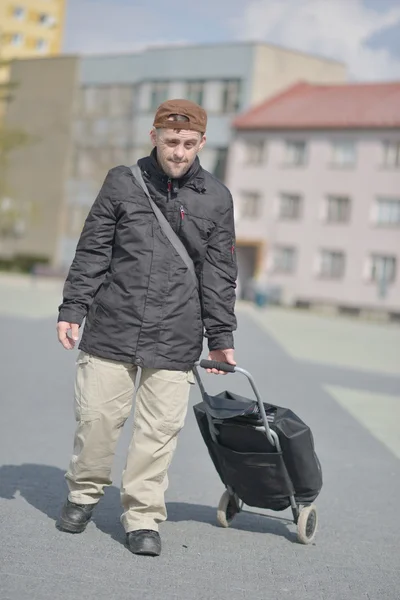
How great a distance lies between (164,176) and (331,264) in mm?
49796

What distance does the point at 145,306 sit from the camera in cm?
494

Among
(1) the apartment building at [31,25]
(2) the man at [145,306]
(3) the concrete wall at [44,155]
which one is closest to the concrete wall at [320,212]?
(3) the concrete wall at [44,155]

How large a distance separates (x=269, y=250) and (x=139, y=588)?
5189 cm

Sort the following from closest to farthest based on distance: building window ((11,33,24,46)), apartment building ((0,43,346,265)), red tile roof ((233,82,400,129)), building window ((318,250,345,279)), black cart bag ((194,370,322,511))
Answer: black cart bag ((194,370,322,511)) → building window ((318,250,345,279)) → red tile roof ((233,82,400,129)) → apartment building ((0,43,346,265)) → building window ((11,33,24,46))

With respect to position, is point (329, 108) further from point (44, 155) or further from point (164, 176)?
point (164, 176)

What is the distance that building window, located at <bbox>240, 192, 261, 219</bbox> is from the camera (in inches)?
2228

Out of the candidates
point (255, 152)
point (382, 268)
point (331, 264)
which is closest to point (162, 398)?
point (382, 268)

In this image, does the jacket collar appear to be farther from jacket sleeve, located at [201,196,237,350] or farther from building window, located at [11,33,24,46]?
building window, located at [11,33,24,46]

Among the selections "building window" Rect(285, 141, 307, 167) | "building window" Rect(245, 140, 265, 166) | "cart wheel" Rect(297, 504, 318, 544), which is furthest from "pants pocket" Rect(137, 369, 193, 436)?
"building window" Rect(245, 140, 265, 166)

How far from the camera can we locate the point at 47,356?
46.6 feet

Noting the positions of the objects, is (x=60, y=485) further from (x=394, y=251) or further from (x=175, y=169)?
(x=394, y=251)

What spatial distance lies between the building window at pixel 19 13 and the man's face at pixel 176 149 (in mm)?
91202

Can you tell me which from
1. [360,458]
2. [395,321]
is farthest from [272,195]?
[360,458]

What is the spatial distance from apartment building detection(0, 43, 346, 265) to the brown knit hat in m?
55.1
